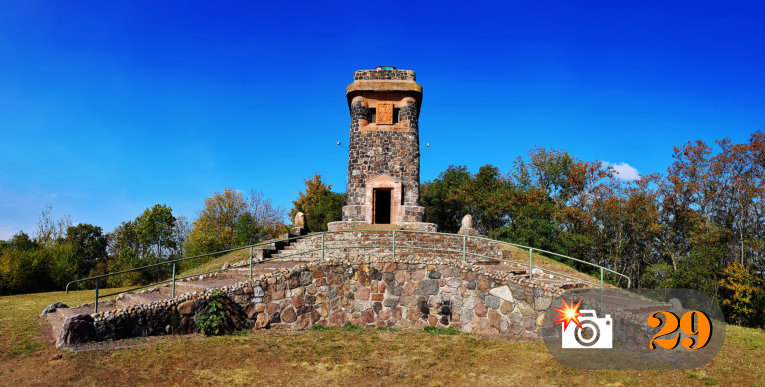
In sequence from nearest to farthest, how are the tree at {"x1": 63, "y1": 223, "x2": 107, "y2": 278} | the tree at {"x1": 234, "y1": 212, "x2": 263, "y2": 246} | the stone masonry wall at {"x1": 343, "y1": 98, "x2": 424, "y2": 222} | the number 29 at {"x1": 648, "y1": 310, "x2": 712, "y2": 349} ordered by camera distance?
the number 29 at {"x1": 648, "y1": 310, "x2": 712, "y2": 349} → the stone masonry wall at {"x1": 343, "y1": 98, "x2": 424, "y2": 222} → the tree at {"x1": 63, "y1": 223, "x2": 107, "y2": 278} → the tree at {"x1": 234, "y1": 212, "x2": 263, "y2": 246}

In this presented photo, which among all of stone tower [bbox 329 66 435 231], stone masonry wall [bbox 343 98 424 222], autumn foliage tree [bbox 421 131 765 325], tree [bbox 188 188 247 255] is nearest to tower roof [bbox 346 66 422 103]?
stone tower [bbox 329 66 435 231]

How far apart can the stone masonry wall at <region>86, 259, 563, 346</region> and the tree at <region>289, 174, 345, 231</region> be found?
62.7 ft

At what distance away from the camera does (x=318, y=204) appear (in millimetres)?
33656

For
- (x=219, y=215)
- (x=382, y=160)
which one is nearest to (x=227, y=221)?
(x=219, y=215)

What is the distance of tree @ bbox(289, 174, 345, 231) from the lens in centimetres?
3147

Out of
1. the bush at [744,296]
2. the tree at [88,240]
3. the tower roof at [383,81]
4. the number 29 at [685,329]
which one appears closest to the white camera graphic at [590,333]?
the number 29 at [685,329]

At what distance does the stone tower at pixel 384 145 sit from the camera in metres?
19.2

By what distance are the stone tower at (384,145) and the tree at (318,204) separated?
1058 centimetres

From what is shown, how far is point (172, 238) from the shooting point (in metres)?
34.5

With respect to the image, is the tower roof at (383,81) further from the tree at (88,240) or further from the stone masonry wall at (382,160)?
the tree at (88,240)

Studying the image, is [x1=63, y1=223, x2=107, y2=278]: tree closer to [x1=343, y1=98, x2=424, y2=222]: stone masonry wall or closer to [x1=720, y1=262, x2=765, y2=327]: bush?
[x1=343, y1=98, x2=424, y2=222]: stone masonry wall

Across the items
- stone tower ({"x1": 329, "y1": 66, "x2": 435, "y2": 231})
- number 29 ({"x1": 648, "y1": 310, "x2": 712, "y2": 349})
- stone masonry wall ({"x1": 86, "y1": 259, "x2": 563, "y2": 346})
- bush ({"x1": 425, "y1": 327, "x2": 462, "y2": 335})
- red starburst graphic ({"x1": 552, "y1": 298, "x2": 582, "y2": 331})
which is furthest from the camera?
stone tower ({"x1": 329, "y1": 66, "x2": 435, "y2": 231})

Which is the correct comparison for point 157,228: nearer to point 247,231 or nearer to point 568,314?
point 247,231

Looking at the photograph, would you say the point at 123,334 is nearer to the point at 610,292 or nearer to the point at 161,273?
the point at 610,292
